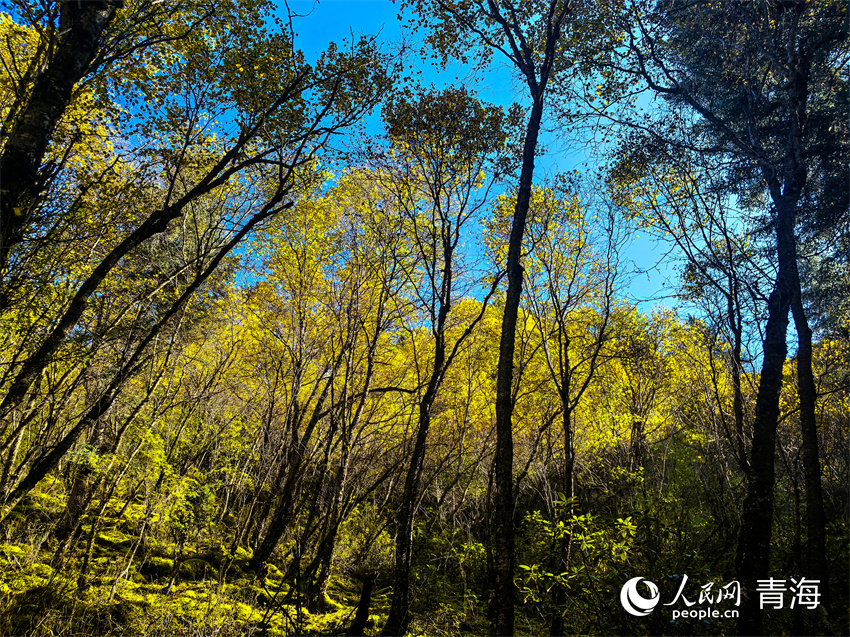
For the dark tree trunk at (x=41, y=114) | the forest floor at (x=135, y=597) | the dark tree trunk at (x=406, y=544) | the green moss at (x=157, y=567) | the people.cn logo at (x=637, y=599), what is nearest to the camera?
the dark tree trunk at (x=41, y=114)

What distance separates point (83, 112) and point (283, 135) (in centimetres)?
283

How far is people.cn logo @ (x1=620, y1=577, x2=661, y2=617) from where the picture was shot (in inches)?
157

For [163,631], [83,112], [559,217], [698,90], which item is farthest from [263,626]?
[698,90]

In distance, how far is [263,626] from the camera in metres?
5.44

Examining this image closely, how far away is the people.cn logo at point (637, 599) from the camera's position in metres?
4.00

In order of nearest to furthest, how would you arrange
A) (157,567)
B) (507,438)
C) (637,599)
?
(637,599), (507,438), (157,567)

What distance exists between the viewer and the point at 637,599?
4109 mm

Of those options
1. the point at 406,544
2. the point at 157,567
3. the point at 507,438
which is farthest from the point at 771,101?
the point at 157,567

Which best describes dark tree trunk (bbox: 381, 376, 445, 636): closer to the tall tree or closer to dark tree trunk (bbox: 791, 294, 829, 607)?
the tall tree

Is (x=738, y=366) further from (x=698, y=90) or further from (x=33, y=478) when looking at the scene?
(x=33, y=478)

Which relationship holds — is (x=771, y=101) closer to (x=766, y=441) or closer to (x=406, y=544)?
(x=766, y=441)

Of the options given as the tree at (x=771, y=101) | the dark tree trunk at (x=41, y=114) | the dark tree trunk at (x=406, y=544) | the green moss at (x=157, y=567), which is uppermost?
the tree at (x=771, y=101)

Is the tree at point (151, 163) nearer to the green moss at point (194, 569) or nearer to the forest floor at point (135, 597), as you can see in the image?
the forest floor at point (135, 597)

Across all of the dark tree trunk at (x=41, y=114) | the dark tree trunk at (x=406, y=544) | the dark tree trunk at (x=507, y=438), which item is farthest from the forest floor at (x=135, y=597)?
the dark tree trunk at (x=41, y=114)
